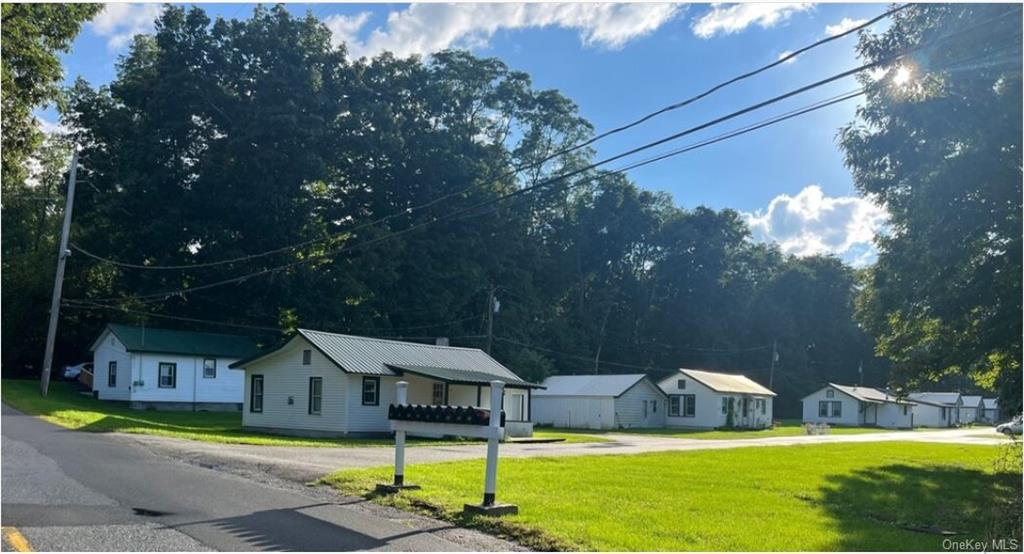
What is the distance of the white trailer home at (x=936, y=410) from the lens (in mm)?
74438

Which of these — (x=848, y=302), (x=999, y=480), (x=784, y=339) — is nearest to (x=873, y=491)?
(x=999, y=480)

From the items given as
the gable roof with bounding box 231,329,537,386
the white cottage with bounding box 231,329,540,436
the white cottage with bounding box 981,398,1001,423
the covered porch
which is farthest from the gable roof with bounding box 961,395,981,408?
the white cottage with bounding box 231,329,540,436

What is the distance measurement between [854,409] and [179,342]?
50.4 m

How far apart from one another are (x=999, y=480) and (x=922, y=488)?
10.5 ft

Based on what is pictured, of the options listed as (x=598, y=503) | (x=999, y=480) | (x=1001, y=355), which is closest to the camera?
(x=598, y=503)

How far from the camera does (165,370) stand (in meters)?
41.2

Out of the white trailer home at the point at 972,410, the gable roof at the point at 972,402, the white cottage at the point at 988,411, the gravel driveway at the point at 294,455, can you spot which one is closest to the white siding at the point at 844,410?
the white trailer home at the point at 972,410

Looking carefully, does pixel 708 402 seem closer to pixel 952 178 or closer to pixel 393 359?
pixel 393 359

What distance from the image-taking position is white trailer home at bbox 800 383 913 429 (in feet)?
219

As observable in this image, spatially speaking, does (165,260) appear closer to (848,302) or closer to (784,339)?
(784,339)

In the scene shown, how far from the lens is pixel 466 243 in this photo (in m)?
54.0

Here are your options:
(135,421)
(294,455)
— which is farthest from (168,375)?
(294,455)

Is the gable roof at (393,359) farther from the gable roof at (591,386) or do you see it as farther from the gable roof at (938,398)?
the gable roof at (938,398)

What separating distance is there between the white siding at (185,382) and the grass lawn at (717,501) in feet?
88.6
